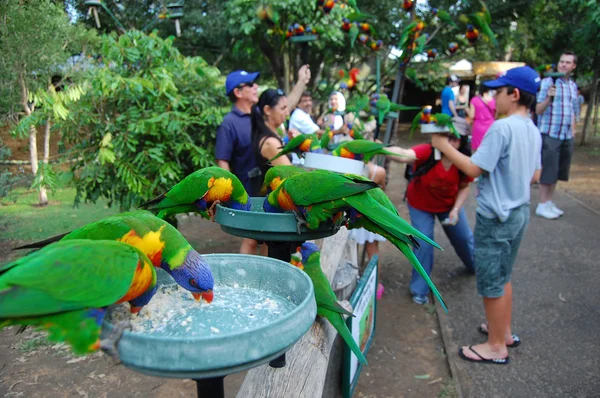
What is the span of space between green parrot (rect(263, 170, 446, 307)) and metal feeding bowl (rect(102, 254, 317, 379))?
0.27 m

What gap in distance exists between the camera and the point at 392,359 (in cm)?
314

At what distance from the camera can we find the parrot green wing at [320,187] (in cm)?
146

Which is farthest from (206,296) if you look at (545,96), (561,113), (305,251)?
(545,96)

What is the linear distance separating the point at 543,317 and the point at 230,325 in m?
3.44

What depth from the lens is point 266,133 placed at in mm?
2926

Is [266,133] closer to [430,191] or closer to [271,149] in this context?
[271,149]

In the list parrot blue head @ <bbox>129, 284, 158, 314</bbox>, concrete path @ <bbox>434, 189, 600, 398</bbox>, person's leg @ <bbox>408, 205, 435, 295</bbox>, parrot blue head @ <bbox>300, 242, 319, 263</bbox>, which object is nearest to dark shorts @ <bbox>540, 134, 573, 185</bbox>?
concrete path @ <bbox>434, 189, 600, 398</bbox>

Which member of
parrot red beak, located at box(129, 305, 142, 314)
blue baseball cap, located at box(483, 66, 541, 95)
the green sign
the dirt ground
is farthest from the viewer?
the dirt ground

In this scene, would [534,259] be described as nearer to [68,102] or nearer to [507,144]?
[507,144]

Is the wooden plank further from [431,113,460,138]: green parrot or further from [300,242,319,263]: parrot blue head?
[431,113,460,138]: green parrot

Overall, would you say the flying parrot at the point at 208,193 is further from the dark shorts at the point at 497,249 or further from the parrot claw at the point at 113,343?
the dark shorts at the point at 497,249

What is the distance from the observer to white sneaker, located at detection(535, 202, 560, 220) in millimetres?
6189

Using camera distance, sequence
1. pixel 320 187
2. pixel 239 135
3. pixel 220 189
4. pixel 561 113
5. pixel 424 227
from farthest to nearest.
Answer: pixel 561 113
pixel 424 227
pixel 239 135
pixel 220 189
pixel 320 187

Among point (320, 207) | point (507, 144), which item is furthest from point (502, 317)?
point (320, 207)
